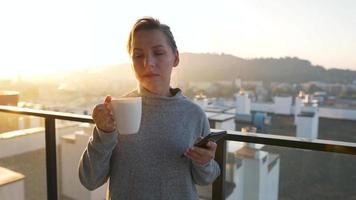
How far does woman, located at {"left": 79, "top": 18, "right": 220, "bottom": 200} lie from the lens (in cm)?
90

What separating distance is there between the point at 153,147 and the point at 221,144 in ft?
1.17

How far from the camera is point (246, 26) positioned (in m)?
26.2

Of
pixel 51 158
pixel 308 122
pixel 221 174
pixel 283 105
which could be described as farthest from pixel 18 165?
pixel 283 105

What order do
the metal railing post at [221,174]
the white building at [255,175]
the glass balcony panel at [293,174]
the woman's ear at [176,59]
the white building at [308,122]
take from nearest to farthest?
the woman's ear at [176,59]
the metal railing post at [221,174]
the glass balcony panel at [293,174]
the white building at [255,175]
the white building at [308,122]

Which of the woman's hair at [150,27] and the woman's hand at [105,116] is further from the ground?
the woman's hair at [150,27]

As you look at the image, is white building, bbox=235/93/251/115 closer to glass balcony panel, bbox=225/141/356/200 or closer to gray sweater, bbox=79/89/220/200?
glass balcony panel, bbox=225/141/356/200

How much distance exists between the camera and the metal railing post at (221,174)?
46.8 inches

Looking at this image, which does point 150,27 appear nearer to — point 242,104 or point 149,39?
point 149,39

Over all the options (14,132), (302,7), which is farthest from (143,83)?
(302,7)

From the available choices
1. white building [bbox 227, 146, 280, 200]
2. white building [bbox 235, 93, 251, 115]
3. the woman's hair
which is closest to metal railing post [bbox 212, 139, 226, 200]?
Result: white building [bbox 227, 146, 280, 200]

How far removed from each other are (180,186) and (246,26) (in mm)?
26522

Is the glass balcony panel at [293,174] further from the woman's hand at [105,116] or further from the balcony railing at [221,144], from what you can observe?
the woman's hand at [105,116]

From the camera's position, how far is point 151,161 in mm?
907

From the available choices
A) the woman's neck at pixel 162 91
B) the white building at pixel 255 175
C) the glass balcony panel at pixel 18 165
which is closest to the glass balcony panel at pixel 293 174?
the white building at pixel 255 175
